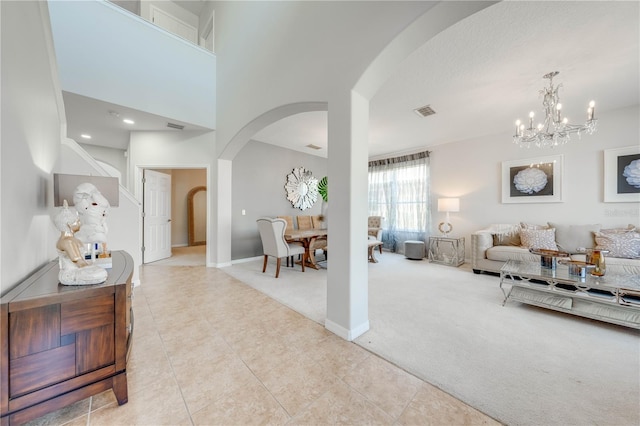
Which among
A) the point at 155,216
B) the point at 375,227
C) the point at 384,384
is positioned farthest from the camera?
the point at 375,227

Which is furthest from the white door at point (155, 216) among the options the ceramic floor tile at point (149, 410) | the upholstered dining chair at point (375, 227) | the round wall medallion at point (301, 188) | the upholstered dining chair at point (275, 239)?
the upholstered dining chair at point (375, 227)

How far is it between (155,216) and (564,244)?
7638 mm

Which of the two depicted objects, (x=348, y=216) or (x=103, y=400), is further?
(x=348, y=216)

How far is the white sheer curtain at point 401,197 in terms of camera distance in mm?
5535

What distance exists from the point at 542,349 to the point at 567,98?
3.36 meters

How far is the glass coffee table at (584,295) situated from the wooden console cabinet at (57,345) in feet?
11.7

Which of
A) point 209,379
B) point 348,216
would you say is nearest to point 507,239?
point 348,216

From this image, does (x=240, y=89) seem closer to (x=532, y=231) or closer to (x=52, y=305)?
(x=52, y=305)

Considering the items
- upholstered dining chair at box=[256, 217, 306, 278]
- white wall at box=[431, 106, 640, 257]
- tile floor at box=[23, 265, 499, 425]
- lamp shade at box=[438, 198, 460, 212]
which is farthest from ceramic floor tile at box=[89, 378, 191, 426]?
white wall at box=[431, 106, 640, 257]

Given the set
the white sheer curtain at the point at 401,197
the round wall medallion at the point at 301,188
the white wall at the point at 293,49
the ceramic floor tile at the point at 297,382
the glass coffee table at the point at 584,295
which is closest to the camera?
the ceramic floor tile at the point at 297,382

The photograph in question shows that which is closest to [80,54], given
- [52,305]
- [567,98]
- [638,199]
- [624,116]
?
[52,305]

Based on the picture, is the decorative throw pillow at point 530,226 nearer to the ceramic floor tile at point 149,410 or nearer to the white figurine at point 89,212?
the ceramic floor tile at point 149,410

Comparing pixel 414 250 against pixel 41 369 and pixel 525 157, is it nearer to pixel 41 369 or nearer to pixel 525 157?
pixel 525 157

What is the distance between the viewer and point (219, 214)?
439cm
